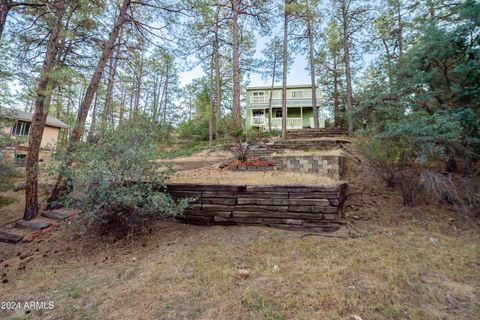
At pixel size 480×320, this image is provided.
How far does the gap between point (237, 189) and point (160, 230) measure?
4.77 ft

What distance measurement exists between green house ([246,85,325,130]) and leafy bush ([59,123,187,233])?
14.9 m

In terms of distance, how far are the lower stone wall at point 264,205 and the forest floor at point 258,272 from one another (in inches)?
7.0

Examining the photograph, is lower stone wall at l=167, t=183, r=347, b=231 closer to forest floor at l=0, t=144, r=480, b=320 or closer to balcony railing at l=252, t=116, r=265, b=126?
forest floor at l=0, t=144, r=480, b=320

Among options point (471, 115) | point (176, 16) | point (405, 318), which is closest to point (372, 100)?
point (471, 115)

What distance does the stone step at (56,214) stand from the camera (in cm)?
474

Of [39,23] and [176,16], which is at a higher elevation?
[176,16]

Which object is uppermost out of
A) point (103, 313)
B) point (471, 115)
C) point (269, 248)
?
point (471, 115)

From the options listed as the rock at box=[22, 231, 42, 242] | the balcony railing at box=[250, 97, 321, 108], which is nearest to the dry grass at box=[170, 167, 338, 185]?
the rock at box=[22, 231, 42, 242]

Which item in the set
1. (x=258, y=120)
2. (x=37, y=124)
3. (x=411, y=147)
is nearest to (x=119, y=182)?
(x=37, y=124)

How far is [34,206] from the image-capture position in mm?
4965

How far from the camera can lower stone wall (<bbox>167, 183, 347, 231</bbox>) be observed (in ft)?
10.9

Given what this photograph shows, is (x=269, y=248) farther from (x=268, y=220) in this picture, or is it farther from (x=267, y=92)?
(x=267, y=92)

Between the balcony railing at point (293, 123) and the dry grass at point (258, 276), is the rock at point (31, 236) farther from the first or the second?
the balcony railing at point (293, 123)

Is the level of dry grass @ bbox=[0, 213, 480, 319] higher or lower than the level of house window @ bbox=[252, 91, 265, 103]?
lower
